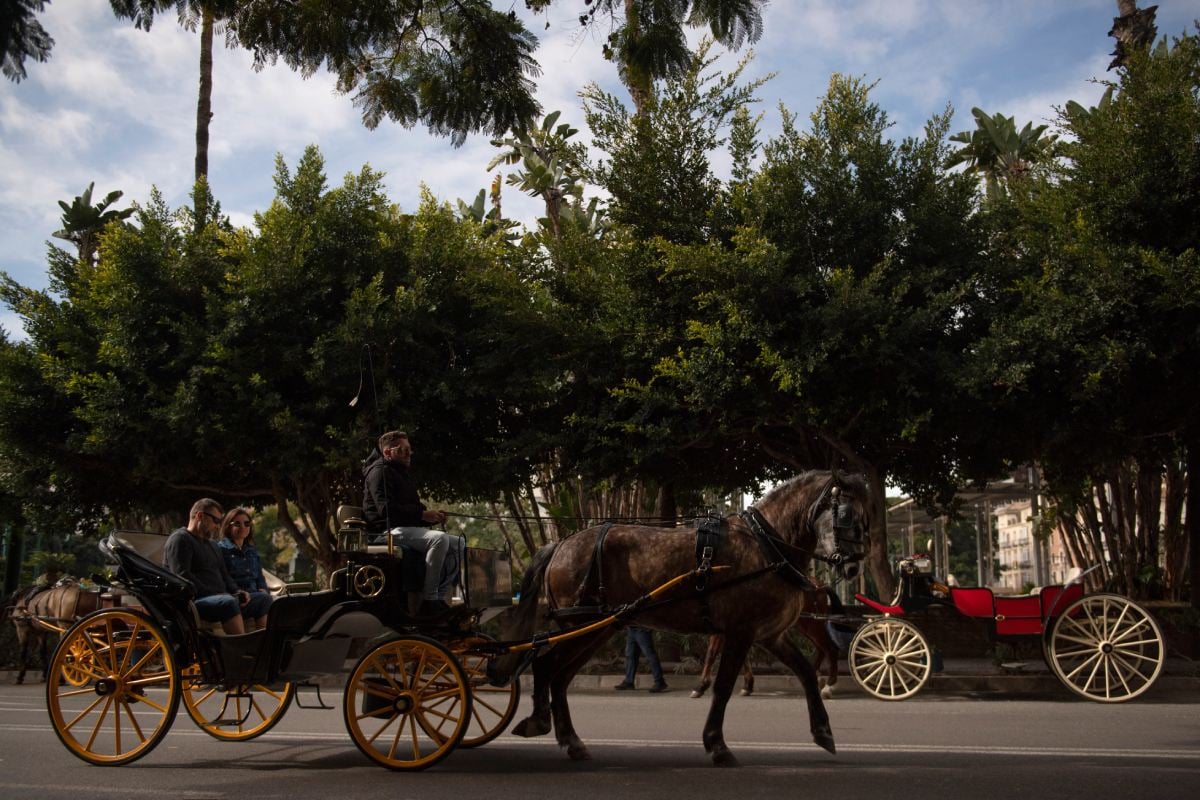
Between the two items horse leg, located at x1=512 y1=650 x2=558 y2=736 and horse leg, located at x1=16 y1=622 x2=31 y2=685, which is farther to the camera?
horse leg, located at x1=16 y1=622 x2=31 y2=685

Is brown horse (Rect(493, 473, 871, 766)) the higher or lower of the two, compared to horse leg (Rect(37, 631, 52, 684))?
higher

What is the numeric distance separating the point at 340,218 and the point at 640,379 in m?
6.04

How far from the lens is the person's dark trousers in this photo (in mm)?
14102

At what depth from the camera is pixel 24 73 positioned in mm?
5742

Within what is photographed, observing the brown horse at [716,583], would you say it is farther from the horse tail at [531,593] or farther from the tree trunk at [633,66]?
the tree trunk at [633,66]

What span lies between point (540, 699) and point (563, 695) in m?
0.19

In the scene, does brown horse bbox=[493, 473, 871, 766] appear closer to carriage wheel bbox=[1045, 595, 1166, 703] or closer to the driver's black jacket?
the driver's black jacket

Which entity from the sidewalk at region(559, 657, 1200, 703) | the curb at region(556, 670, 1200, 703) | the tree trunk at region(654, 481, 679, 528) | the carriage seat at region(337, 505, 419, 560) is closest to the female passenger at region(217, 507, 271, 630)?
the carriage seat at region(337, 505, 419, 560)

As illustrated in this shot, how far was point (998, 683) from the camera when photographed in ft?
45.8

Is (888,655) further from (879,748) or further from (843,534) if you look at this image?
(843,534)

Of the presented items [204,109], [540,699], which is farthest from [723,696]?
[204,109]

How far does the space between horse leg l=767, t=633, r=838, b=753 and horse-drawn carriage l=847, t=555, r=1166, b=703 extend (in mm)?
5432

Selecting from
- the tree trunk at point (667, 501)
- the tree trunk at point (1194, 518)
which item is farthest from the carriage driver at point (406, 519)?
the tree trunk at point (1194, 518)

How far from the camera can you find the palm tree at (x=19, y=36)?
5.64 metres
